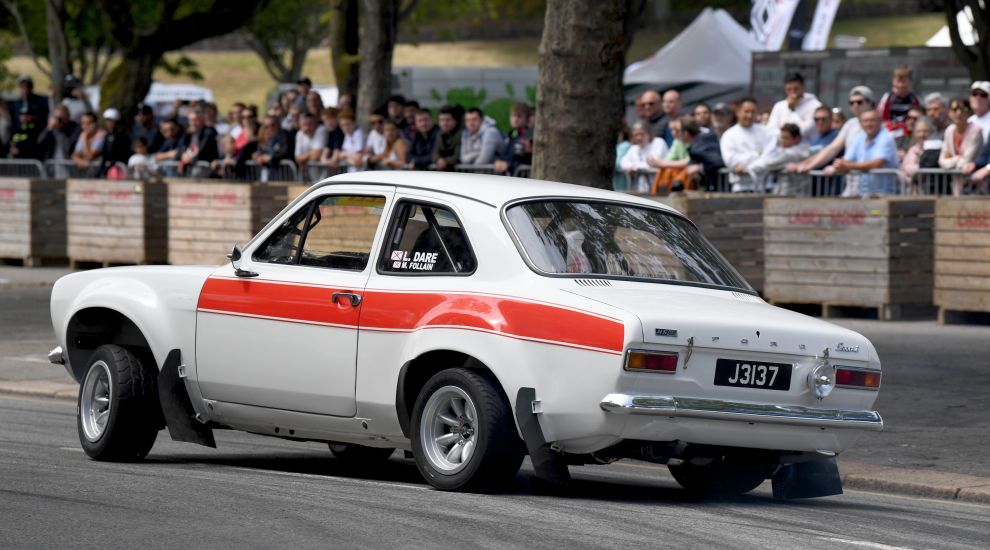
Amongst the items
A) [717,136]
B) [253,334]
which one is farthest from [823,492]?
[717,136]

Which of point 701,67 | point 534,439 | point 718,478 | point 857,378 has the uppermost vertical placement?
point 701,67

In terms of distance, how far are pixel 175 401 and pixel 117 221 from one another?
1727cm

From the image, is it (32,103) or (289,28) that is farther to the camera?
(289,28)

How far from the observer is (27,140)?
29.6 metres

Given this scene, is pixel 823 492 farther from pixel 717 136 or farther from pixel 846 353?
pixel 717 136

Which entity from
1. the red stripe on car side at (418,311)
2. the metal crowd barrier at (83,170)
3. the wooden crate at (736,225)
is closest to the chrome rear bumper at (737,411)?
the red stripe on car side at (418,311)

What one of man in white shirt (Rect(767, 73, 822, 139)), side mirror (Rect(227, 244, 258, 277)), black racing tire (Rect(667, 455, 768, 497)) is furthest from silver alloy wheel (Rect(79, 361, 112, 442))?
man in white shirt (Rect(767, 73, 822, 139))

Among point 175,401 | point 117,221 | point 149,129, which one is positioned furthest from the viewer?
point 149,129

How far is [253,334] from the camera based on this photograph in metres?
9.79

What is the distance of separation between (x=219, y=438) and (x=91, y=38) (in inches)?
1754

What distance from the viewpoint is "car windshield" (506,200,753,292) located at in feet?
29.8

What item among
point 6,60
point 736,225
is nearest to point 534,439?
point 736,225

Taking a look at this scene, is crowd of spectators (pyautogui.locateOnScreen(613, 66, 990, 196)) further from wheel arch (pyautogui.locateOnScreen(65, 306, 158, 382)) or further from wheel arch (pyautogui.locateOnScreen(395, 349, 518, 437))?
wheel arch (pyautogui.locateOnScreen(395, 349, 518, 437))

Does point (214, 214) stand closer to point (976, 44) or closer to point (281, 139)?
point (281, 139)
